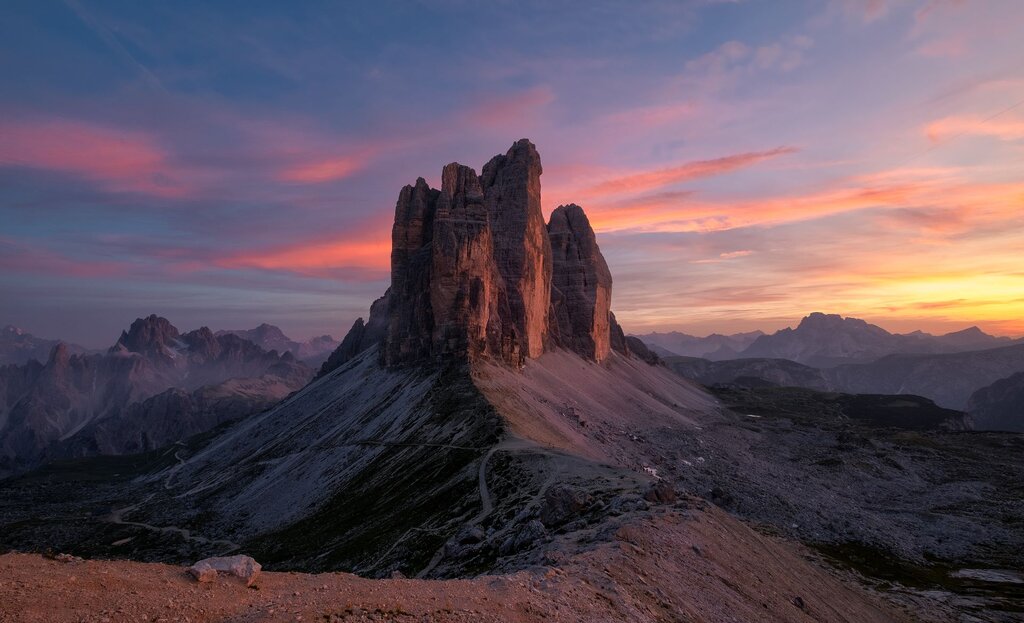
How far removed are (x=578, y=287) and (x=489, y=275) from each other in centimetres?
6333

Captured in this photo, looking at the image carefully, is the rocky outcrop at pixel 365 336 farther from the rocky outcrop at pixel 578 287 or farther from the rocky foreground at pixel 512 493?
the rocky outcrop at pixel 578 287

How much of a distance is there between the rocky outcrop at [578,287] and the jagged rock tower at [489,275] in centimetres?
32

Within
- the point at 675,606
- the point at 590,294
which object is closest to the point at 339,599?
the point at 675,606

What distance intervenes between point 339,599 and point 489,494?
29.6m

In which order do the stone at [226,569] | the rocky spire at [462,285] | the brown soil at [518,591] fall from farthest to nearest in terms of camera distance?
the rocky spire at [462,285] < the stone at [226,569] < the brown soil at [518,591]

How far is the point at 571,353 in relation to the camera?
150250 mm

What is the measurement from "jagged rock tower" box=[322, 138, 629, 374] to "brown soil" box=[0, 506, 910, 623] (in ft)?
231

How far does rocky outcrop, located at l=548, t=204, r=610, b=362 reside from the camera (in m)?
160

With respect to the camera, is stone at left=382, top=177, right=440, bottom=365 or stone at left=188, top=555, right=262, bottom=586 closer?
stone at left=188, top=555, right=262, bottom=586

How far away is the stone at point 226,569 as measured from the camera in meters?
18.1

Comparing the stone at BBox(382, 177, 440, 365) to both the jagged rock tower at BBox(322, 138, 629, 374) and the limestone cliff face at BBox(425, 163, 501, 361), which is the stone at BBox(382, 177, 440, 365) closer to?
the jagged rock tower at BBox(322, 138, 629, 374)

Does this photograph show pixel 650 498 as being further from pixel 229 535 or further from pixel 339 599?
pixel 229 535

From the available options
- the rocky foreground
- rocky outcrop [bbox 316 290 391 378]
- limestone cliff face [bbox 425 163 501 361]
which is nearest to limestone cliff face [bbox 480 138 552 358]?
the rocky foreground

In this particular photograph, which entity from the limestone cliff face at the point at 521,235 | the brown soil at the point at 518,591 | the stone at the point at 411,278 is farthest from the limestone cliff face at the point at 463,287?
the brown soil at the point at 518,591
